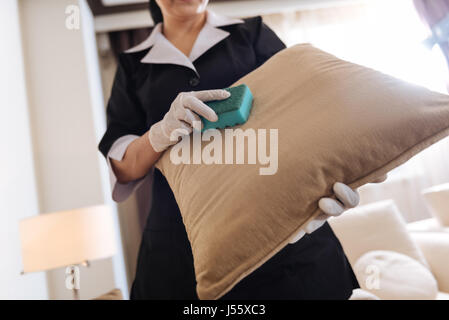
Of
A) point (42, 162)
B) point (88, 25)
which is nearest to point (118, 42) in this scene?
point (88, 25)

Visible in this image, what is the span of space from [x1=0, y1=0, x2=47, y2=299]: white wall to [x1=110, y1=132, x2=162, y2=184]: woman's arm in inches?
32.0

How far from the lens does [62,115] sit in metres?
1.62

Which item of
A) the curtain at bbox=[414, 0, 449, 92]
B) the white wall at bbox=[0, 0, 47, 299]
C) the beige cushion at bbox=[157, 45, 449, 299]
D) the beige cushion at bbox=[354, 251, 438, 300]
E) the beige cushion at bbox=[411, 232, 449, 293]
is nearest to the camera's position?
the beige cushion at bbox=[157, 45, 449, 299]

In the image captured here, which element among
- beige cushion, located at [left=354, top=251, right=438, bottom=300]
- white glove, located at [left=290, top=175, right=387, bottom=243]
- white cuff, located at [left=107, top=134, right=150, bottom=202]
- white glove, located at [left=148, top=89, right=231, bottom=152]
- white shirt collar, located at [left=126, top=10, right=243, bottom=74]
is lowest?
beige cushion, located at [left=354, top=251, right=438, bottom=300]

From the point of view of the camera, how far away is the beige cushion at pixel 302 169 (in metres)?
0.38

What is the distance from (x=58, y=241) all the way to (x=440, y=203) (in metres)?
1.18

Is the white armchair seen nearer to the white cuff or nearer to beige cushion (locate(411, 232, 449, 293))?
beige cushion (locate(411, 232, 449, 293))

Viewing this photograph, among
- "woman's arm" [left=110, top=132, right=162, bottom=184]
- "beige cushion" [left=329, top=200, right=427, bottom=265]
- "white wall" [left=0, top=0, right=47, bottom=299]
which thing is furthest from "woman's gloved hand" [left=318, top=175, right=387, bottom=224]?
"beige cushion" [left=329, top=200, right=427, bottom=265]

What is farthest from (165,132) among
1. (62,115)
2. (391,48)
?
(62,115)

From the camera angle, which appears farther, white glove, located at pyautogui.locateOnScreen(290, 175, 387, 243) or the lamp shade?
the lamp shade

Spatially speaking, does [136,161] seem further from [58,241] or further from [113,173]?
[58,241]

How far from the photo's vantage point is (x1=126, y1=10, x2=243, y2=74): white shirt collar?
507mm

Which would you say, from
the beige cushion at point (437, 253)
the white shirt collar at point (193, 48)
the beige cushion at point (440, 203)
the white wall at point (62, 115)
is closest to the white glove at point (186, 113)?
the white shirt collar at point (193, 48)
